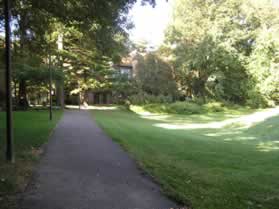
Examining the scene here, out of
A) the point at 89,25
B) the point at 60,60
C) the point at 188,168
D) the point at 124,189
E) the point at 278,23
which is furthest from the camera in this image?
the point at 278,23

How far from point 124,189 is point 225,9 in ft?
127

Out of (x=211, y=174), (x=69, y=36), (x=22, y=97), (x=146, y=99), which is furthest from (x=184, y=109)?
(x=211, y=174)

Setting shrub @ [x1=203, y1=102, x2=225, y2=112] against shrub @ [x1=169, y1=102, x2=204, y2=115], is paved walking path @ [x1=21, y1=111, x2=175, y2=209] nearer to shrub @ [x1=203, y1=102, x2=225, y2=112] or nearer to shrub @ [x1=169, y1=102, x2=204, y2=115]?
shrub @ [x1=169, y1=102, x2=204, y2=115]

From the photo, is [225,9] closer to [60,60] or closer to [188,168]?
[60,60]

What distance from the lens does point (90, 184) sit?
18.4 feet

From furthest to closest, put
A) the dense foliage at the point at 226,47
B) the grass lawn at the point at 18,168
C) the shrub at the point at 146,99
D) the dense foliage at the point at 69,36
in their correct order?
the dense foliage at the point at 226,47, the shrub at the point at 146,99, the dense foliage at the point at 69,36, the grass lawn at the point at 18,168

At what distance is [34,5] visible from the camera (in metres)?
11.4

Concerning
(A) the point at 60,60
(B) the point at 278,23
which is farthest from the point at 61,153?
(B) the point at 278,23

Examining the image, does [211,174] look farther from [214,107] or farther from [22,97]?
[214,107]

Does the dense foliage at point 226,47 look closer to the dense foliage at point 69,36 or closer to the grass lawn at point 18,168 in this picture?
the dense foliage at point 69,36

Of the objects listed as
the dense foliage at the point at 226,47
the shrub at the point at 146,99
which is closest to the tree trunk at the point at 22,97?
the shrub at the point at 146,99

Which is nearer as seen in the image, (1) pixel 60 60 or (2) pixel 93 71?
(1) pixel 60 60

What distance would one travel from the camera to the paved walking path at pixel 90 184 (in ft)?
15.2

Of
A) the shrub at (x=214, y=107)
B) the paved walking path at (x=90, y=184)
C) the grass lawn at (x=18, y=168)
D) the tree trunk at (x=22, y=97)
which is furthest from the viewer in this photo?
the shrub at (x=214, y=107)
